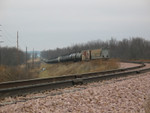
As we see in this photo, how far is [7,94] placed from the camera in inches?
230

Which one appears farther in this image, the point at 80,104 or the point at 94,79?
the point at 94,79

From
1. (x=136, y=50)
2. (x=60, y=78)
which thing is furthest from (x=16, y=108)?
(x=136, y=50)

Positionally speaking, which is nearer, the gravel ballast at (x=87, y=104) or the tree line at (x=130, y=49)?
the gravel ballast at (x=87, y=104)

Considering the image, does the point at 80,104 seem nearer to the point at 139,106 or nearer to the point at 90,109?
the point at 90,109

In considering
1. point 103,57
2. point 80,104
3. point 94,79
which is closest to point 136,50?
point 103,57

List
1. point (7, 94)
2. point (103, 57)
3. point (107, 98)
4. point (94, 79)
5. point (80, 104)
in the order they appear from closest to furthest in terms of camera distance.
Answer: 1. point (80, 104)
2. point (107, 98)
3. point (7, 94)
4. point (94, 79)
5. point (103, 57)

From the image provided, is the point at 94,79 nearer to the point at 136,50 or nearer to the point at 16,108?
the point at 16,108

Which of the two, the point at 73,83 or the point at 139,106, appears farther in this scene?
the point at 73,83

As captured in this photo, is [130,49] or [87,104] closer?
[87,104]

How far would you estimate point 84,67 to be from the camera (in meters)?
23.3

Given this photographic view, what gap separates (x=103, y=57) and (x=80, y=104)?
844 inches

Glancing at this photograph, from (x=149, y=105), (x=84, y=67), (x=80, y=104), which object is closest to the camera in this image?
(x=80, y=104)

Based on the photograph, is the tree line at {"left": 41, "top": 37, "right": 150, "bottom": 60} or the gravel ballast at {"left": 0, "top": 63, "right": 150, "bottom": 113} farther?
the tree line at {"left": 41, "top": 37, "right": 150, "bottom": 60}

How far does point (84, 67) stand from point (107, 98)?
58.5 ft
